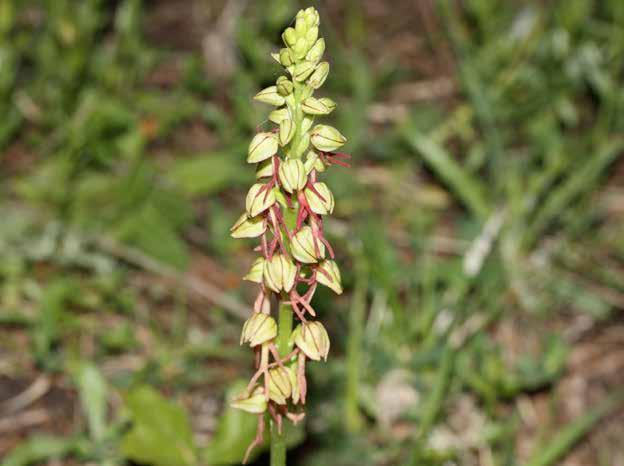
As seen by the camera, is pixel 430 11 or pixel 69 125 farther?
pixel 430 11

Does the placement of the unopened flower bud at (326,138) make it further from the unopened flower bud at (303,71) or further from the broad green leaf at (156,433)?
the broad green leaf at (156,433)

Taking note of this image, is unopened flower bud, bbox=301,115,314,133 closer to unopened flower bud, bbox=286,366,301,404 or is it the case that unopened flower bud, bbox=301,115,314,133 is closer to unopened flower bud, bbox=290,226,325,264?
unopened flower bud, bbox=290,226,325,264

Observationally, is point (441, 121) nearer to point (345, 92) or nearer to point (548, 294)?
point (345, 92)

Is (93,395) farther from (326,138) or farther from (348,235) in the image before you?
(326,138)

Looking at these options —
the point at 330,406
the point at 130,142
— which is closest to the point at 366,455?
the point at 330,406

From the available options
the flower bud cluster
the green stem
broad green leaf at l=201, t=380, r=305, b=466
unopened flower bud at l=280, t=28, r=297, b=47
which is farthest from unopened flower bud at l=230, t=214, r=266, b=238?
broad green leaf at l=201, t=380, r=305, b=466

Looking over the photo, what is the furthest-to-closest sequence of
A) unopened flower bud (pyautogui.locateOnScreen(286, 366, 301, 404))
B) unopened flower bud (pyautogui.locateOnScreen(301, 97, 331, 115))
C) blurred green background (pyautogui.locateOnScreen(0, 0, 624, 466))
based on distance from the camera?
blurred green background (pyautogui.locateOnScreen(0, 0, 624, 466))
unopened flower bud (pyautogui.locateOnScreen(286, 366, 301, 404))
unopened flower bud (pyautogui.locateOnScreen(301, 97, 331, 115))

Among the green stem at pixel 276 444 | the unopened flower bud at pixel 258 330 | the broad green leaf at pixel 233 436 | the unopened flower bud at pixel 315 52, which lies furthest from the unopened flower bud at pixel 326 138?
the broad green leaf at pixel 233 436
